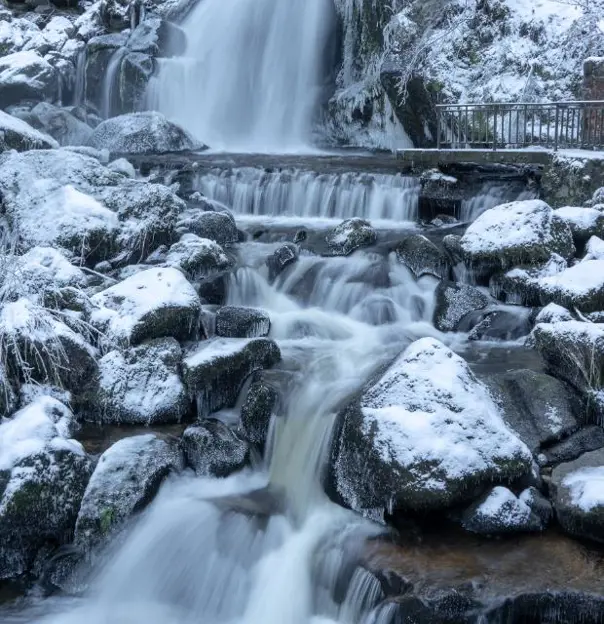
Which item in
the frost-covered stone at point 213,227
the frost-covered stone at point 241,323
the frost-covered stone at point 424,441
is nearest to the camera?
the frost-covered stone at point 424,441

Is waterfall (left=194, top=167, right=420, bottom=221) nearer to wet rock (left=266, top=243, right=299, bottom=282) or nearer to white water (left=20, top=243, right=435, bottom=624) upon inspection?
wet rock (left=266, top=243, right=299, bottom=282)

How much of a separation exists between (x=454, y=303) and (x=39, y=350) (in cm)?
462

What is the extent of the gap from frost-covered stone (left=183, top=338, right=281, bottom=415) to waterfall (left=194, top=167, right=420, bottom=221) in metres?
5.56

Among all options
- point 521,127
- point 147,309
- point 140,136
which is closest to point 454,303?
point 147,309

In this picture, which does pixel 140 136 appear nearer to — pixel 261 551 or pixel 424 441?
pixel 261 551

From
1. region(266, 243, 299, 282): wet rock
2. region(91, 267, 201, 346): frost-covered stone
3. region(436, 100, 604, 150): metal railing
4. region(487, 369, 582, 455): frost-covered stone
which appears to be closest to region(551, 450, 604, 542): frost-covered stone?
region(487, 369, 582, 455): frost-covered stone

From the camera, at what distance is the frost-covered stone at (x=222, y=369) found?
273 inches

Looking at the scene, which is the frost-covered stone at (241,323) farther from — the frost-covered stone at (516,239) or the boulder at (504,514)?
the boulder at (504,514)

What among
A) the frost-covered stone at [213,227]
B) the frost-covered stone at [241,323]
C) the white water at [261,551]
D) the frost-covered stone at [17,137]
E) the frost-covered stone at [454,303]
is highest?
the frost-covered stone at [17,137]

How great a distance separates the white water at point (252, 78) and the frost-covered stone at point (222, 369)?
11.7 meters

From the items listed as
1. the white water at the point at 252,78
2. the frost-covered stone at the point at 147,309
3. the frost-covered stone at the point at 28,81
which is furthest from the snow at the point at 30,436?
the frost-covered stone at the point at 28,81

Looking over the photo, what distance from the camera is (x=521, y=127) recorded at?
45.2ft

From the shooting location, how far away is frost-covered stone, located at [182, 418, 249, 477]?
604cm

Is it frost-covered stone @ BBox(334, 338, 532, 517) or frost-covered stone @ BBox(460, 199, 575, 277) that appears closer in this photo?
frost-covered stone @ BBox(334, 338, 532, 517)
